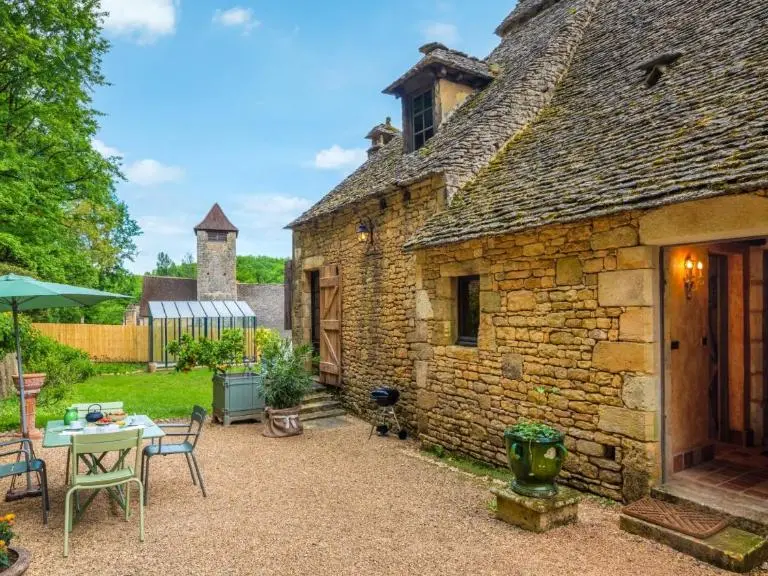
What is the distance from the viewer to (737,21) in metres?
6.20

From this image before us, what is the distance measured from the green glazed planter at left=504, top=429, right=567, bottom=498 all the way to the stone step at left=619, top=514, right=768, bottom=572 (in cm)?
80

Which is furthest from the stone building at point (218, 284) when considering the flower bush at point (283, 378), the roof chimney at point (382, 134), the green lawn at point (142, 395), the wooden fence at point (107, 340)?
the flower bush at point (283, 378)

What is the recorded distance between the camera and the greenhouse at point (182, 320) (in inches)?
Result: 682

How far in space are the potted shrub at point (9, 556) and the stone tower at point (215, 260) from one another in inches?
1019

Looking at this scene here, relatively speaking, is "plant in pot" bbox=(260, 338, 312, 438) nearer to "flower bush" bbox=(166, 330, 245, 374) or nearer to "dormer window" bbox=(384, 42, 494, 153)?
"flower bush" bbox=(166, 330, 245, 374)

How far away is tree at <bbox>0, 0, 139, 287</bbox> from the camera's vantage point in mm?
10023

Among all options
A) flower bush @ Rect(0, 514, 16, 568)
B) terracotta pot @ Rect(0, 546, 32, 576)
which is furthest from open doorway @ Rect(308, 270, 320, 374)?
flower bush @ Rect(0, 514, 16, 568)

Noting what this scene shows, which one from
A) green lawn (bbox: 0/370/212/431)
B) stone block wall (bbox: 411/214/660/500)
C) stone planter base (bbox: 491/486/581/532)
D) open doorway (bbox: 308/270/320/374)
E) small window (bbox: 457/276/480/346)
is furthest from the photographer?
open doorway (bbox: 308/270/320/374)

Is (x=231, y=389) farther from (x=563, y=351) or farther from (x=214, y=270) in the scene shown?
(x=214, y=270)

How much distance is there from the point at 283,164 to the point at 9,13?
18.7 m

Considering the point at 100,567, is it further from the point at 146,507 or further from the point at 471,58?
the point at 471,58

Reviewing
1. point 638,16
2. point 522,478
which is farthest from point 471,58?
point 522,478

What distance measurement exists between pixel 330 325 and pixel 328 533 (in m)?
5.82

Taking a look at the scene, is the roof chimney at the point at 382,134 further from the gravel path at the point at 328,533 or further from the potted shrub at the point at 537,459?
the potted shrub at the point at 537,459
